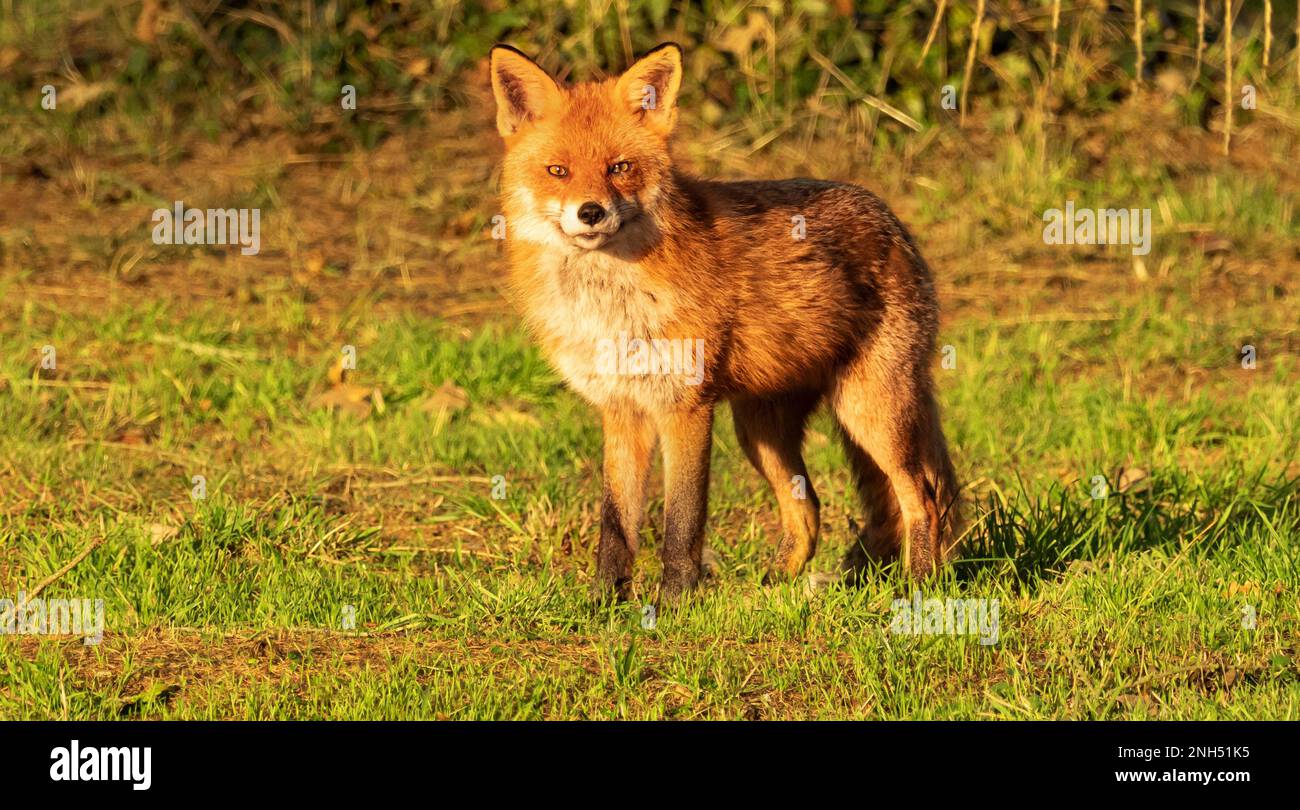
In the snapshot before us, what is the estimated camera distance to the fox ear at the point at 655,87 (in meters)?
5.15

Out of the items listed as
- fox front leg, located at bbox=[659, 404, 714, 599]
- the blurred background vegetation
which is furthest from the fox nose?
the blurred background vegetation

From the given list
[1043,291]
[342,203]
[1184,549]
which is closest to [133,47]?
[342,203]

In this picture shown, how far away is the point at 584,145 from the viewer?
5004mm

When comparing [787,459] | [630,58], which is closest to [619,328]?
[787,459]

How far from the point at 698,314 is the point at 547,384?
2.48 metres

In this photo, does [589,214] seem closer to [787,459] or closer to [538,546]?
[787,459]

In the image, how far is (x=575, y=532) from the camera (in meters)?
6.02

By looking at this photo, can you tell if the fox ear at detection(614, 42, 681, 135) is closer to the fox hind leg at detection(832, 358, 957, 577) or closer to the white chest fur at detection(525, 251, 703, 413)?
the white chest fur at detection(525, 251, 703, 413)

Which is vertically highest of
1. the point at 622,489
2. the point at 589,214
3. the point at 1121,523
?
the point at 589,214

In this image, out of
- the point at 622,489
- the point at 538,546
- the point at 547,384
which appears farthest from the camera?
the point at 547,384

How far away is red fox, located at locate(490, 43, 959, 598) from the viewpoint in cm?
512

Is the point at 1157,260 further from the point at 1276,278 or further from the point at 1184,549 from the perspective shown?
the point at 1184,549

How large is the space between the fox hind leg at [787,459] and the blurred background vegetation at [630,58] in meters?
4.49

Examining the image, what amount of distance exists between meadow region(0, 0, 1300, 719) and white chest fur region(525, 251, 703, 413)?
2.36 feet
